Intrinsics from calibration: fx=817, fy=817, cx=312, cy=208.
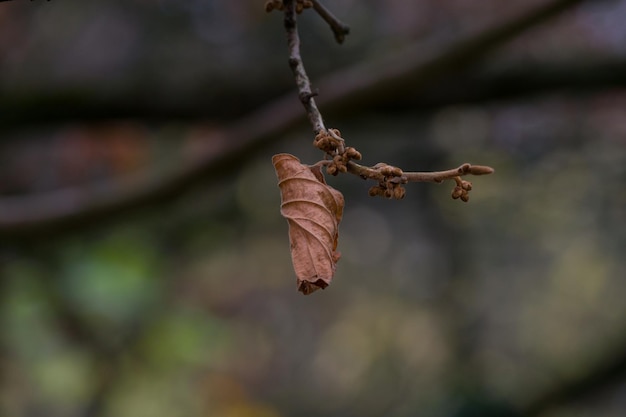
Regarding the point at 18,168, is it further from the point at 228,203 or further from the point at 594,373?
the point at 594,373

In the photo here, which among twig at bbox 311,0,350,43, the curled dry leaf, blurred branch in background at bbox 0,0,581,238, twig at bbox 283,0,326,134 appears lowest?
the curled dry leaf

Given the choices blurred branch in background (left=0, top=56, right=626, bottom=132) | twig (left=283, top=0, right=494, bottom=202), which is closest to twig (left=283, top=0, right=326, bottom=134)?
twig (left=283, top=0, right=494, bottom=202)

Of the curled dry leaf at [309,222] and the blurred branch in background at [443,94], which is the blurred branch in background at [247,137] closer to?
the blurred branch in background at [443,94]

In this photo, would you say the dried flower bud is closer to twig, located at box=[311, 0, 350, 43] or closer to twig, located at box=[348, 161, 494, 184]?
twig, located at box=[348, 161, 494, 184]

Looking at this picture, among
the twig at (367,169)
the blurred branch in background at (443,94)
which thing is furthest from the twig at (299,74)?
the blurred branch in background at (443,94)

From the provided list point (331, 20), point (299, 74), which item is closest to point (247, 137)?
point (331, 20)

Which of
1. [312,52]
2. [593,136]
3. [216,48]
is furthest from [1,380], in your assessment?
[593,136]
